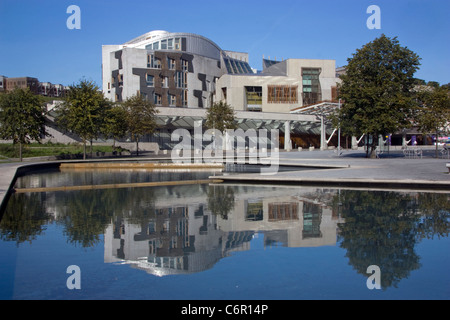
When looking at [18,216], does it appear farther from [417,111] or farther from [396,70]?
[417,111]

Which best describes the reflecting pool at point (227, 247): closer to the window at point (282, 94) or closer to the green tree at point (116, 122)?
the green tree at point (116, 122)

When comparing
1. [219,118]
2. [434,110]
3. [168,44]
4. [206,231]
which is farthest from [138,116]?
[168,44]

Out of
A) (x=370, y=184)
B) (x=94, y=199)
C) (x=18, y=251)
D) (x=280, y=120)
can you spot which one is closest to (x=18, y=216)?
(x=94, y=199)

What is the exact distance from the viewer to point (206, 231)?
25.7ft

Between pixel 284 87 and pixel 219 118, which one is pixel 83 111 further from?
pixel 284 87

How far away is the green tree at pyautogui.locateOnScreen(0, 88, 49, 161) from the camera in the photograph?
96.5 ft

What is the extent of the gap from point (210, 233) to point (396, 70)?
1057 inches

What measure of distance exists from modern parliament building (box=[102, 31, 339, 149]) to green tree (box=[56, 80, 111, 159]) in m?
24.9

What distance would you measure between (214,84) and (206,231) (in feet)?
215

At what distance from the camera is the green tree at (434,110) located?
2972 cm

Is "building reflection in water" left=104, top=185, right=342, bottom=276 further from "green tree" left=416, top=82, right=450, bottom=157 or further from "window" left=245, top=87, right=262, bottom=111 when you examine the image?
"window" left=245, top=87, right=262, bottom=111

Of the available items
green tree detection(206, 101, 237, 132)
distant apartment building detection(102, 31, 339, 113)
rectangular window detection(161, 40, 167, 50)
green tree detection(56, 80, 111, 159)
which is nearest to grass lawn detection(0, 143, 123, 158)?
green tree detection(56, 80, 111, 159)

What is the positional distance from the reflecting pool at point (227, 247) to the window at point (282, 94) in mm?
53647

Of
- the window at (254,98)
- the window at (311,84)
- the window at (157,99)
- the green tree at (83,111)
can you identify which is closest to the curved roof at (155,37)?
the window at (157,99)
